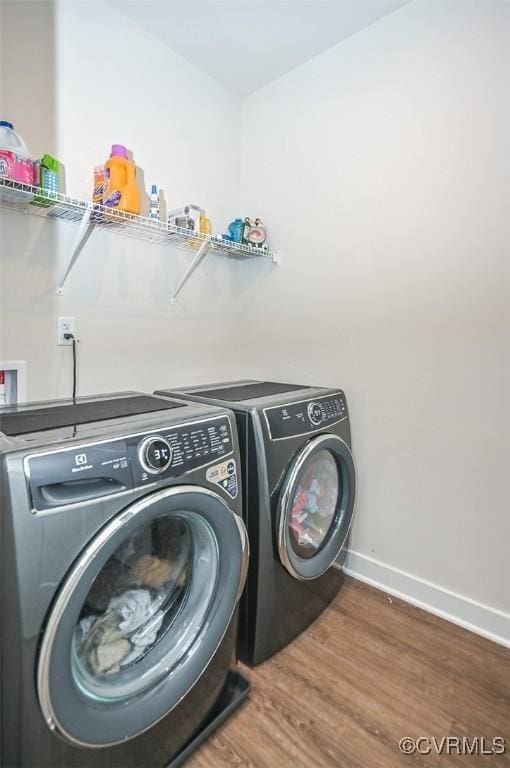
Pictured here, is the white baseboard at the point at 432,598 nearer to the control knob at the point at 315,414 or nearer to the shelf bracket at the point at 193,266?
the control knob at the point at 315,414

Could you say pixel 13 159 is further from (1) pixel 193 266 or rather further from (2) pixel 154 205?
(1) pixel 193 266

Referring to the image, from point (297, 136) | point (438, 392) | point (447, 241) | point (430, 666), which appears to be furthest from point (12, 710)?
point (297, 136)

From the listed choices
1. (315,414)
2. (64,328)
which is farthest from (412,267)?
(64,328)

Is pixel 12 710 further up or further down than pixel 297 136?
further down

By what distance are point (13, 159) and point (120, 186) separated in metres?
0.39

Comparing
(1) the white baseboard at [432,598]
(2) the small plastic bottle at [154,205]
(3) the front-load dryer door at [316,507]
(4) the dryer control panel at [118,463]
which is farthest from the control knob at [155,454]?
(1) the white baseboard at [432,598]

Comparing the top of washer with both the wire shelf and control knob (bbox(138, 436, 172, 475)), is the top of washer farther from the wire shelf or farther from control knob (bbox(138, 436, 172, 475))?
the wire shelf

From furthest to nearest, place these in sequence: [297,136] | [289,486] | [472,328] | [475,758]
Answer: [297,136] < [472,328] < [289,486] < [475,758]

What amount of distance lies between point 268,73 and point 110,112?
944 mm

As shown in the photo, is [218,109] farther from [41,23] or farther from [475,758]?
[475,758]

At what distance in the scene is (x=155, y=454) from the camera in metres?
1.01

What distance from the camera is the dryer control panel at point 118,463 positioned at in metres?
0.84

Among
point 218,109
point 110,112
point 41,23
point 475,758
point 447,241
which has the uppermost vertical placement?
point 218,109

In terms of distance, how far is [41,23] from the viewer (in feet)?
4.98
